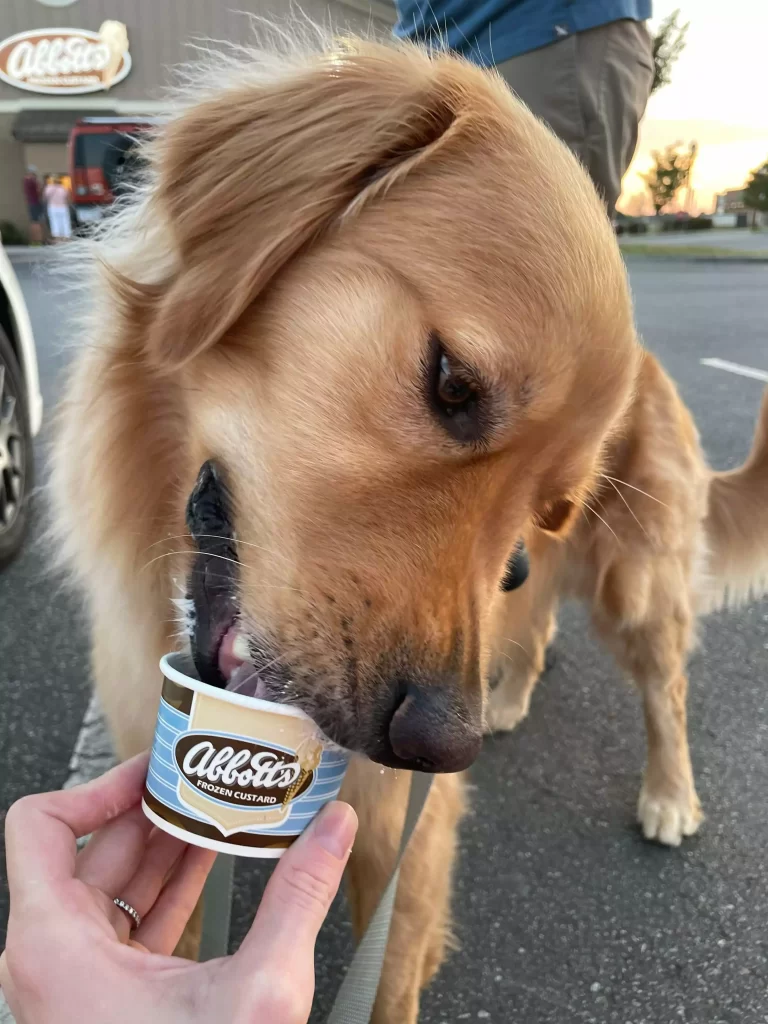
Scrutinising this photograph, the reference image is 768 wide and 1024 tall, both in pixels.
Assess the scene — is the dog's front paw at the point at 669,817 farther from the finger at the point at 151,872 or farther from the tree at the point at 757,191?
the tree at the point at 757,191

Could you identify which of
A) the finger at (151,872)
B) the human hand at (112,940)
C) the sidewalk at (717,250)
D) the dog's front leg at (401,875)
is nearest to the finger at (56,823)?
the human hand at (112,940)

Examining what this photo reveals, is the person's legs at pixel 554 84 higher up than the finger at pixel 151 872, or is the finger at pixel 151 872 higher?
the person's legs at pixel 554 84

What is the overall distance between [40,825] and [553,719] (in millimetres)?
2423

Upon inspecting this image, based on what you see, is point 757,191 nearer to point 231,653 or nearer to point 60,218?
point 60,218

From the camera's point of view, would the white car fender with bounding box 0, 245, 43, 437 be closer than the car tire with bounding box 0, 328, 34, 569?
No

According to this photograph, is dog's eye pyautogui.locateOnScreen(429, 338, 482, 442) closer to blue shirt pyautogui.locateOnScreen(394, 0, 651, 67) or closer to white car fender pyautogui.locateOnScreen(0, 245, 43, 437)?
blue shirt pyautogui.locateOnScreen(394, 0, 651, 67)

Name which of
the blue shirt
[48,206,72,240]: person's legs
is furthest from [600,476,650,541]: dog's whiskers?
[48,206,72,240]: person's legs

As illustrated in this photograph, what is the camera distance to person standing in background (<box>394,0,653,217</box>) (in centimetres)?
234

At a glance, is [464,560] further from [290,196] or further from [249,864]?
[249,864]

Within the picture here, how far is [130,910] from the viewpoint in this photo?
1.32m

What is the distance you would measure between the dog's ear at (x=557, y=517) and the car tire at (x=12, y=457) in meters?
2.65

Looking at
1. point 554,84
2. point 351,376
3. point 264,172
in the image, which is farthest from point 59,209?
point 351,376

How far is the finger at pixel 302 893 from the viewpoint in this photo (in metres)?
1.04

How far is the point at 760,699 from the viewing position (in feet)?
10.9
